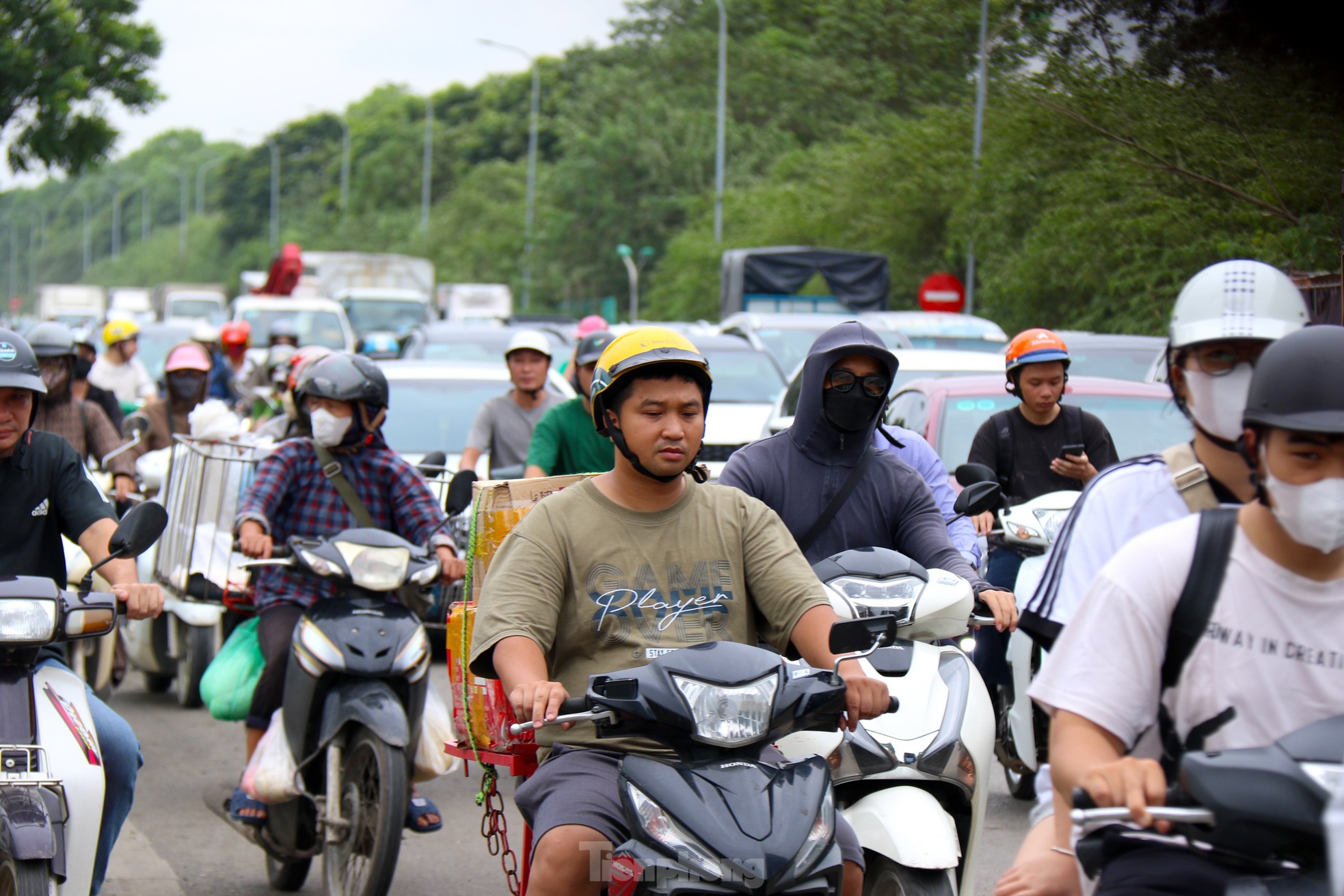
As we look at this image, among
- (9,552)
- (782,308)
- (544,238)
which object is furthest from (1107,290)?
(544,238)

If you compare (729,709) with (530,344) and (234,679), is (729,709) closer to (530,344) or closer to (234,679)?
(234,679)

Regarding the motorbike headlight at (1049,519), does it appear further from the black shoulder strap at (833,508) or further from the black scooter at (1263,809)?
the black scooter at (1263,809)

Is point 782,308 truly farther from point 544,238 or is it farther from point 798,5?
point 544,238

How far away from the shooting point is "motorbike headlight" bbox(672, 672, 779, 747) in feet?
10.6

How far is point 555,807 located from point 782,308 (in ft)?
77.9

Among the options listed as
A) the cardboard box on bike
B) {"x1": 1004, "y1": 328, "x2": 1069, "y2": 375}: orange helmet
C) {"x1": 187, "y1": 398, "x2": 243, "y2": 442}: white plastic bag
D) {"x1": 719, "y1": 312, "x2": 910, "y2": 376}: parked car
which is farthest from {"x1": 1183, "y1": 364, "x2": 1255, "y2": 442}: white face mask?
{"x1": 719, "y1": 312, "x2": 910, "y2": 376}: parked car

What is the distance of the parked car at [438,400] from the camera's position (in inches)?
445

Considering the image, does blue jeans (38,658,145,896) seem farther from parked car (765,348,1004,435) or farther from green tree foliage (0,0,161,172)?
green tree foliage (0,0,161,172)

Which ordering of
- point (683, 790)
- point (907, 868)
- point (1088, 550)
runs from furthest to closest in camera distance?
point (907, 868) < point (683, 790) < point (1088, 550)

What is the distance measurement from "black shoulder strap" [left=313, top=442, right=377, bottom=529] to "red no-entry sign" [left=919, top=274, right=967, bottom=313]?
1933cm

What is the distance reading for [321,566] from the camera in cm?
562

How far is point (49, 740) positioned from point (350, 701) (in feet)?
4.01

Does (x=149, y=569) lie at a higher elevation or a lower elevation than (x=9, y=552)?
lower

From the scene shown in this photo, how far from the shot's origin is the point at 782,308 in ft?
88.4
